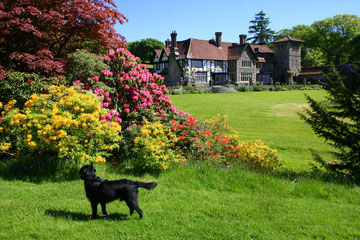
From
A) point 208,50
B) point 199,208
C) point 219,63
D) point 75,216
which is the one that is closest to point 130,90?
point 75,216

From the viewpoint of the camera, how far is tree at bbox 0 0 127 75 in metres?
7.64

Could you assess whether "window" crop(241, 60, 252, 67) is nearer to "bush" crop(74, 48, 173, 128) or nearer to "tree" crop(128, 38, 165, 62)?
"tree" crop(128, 38, 165, 62)

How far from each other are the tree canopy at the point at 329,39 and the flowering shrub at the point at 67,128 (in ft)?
244

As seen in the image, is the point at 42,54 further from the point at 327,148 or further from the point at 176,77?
the point at 176,77

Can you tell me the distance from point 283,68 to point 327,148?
5556 cm

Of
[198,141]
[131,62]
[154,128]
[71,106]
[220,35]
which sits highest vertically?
[220,35]

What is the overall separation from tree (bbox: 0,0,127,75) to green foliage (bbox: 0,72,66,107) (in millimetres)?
349

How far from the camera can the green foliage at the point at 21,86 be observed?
739 cm

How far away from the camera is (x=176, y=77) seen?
5175 centimetres

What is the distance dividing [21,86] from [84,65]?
177 centimetres

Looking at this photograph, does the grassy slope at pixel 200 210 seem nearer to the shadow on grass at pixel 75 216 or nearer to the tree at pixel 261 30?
the shadow on grass at pixel 75 216

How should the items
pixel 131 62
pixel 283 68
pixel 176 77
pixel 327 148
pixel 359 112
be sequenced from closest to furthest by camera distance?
1. pixel 359 112
2. pixel 131 62
3. pixel 327 148
4. pixel 176 77
5. pixel 283 68

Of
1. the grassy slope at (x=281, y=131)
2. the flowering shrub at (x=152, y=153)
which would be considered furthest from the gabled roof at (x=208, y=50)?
the flowering shrub at (x=152, y=153)

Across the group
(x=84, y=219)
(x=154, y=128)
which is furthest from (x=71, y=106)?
(x=84, y=219)
